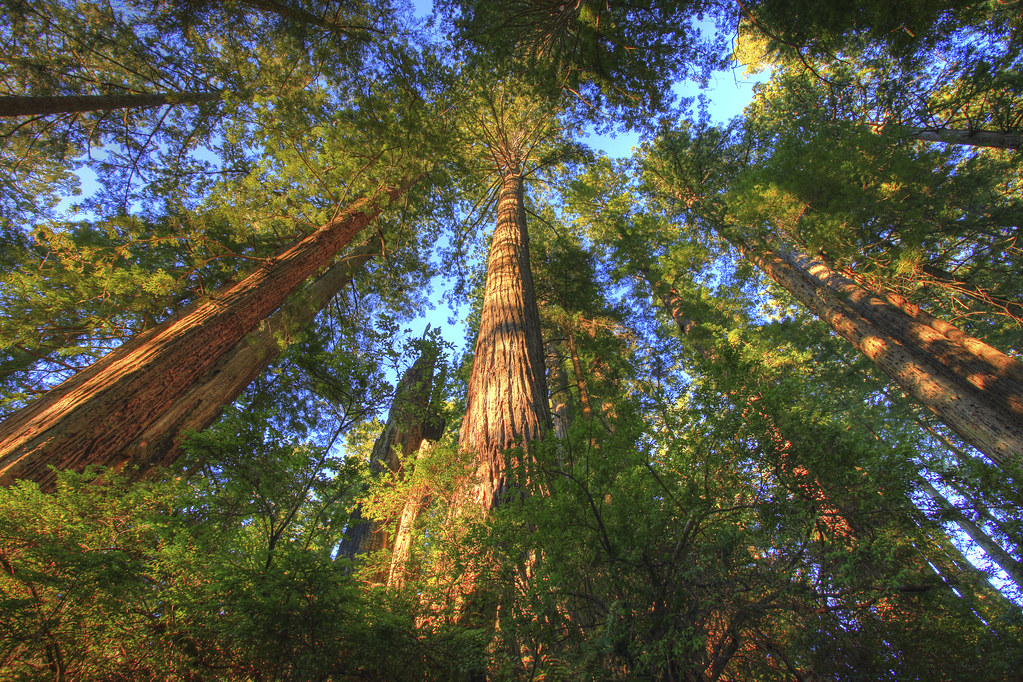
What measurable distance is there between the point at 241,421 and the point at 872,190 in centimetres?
827

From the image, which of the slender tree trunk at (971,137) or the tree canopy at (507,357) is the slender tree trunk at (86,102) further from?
the slender tree trunk at (971,137)

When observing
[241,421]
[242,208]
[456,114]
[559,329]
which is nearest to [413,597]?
[241,421]

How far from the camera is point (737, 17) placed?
6727 mm

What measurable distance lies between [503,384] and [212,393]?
12.7 ft

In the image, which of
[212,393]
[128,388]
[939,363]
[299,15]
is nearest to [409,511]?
[128,388]

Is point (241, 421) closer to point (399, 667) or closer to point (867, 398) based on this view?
point (399, 667)

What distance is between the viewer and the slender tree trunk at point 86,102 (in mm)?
5262

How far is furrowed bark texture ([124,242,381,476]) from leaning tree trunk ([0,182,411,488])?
0.24m

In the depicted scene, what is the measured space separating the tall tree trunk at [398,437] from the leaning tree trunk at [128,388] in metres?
1.89

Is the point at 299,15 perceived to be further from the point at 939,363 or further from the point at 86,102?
the point at 939,363

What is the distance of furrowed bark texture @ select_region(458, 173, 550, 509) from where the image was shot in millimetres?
2695

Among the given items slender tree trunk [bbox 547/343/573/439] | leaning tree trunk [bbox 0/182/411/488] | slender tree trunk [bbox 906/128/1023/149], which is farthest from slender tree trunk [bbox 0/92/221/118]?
slender tree trunk [bbox 906/128/1023/149]

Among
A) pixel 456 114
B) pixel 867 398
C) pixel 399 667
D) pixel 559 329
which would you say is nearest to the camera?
pixel 399 667

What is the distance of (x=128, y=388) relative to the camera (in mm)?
3248
